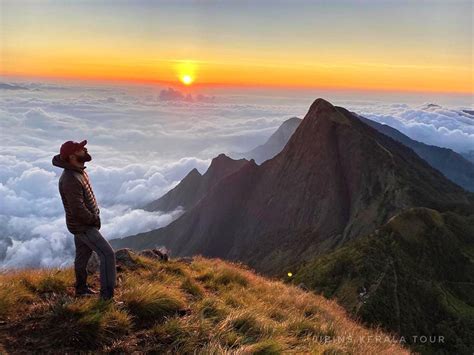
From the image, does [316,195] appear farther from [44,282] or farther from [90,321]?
[90,321]

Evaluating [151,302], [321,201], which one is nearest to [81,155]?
[151,302]

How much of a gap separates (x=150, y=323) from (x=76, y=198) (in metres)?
3.17

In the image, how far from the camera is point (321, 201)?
5512 inches

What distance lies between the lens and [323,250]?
110062 millimetres

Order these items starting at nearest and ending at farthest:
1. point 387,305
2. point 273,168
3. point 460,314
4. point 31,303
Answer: point 31,303
point 387,305
point 460,314
point 273,168

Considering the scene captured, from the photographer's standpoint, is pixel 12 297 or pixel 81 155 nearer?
pixel 12 297

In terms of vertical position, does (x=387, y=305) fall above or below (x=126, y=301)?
below

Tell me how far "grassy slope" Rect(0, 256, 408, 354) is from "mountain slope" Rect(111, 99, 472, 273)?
96928 millimetres

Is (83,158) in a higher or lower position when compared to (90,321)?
higher

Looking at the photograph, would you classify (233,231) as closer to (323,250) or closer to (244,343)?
(323,250)

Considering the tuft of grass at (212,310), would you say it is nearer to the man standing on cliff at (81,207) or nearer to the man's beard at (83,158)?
the man standing on cliff at (81,207)

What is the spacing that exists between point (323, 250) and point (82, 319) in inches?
4192

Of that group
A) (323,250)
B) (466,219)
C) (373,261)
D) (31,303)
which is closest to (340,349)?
(31,303)

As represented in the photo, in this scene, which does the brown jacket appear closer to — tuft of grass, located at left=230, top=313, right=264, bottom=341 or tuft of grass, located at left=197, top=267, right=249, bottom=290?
tuft of grass, located at left=230, top=313, right=264, bottom=341
